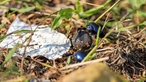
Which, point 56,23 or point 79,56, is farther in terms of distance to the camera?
point 56,23

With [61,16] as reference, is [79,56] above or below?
below

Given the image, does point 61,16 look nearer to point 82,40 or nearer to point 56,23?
point 56,23

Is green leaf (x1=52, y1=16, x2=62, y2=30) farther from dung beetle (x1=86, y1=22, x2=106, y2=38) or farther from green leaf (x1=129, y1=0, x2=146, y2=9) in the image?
green leaf (x1=129, y1=0, x2=146, y2=9)

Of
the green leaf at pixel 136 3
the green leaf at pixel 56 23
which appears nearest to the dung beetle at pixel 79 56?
the green leaf at pixel 56 23

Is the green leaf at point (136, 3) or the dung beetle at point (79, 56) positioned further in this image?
the green leaf at point (136, 3)

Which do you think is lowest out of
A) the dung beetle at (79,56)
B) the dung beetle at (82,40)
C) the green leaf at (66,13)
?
the dung beetle at (79,56)

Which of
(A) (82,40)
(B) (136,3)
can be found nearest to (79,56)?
(A) (82,40)

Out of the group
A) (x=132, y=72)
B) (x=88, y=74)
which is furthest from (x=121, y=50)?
(x=88, y=74)

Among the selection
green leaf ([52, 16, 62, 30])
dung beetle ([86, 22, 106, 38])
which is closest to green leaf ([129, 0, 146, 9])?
dung beetle ([86, 22, 106, 38])

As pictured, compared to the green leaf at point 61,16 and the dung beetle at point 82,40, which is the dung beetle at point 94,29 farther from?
the green leaf at point 61,16
